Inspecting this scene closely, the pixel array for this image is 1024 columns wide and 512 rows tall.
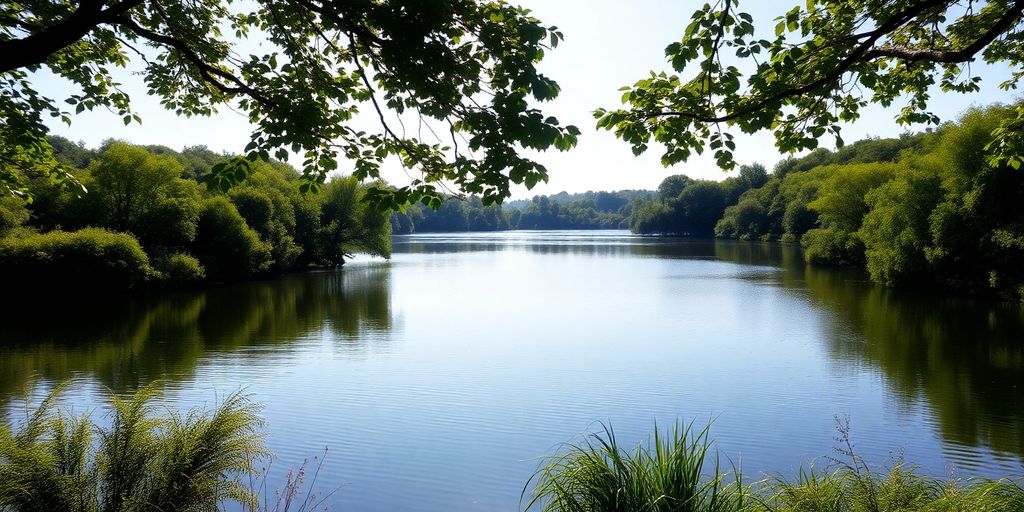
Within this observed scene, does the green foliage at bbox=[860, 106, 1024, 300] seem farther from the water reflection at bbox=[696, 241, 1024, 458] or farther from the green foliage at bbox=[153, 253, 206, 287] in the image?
the green foliage at bbox=[153, 253, 206, 287]

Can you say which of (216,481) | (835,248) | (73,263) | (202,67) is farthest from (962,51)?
(835,248)

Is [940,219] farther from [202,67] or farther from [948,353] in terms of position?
[202,67]

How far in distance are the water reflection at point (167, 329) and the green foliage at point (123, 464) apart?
31.8ft

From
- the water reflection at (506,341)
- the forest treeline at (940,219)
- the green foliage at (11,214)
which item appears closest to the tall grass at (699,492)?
the water reflection at (506,341)

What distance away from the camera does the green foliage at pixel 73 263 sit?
26375mm

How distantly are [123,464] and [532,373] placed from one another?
10659 mm

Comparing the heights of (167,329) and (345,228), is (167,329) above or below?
below

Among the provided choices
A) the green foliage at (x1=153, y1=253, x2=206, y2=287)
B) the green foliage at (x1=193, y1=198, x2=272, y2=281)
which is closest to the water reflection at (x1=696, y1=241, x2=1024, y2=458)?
the green foliage at (x1=153, y1=253, x2=206, y2=287)

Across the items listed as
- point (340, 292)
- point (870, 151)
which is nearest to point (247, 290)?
point (340, 292)

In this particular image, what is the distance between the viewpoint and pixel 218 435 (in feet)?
16.6

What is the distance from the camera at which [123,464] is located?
4.70m

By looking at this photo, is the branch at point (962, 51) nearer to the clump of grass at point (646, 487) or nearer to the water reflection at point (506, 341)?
the clump of grass at point (646, 487)

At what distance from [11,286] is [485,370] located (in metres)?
23.6

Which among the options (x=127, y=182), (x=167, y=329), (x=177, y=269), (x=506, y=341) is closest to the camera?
(x=506, y=341)
